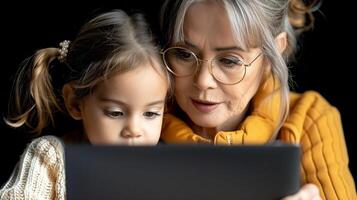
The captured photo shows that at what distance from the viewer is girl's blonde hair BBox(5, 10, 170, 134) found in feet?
5.14

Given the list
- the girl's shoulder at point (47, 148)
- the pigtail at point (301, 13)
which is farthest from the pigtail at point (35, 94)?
the pigtail at point (301, 13)

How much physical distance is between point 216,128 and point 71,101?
1.26 feet

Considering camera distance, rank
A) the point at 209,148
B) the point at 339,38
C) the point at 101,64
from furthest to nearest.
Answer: the point at 339,38 < the point at 101,64 < the point at 209,148

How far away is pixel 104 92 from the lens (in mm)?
1564

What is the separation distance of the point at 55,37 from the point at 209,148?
80 cm

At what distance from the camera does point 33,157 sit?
1573 millimetres

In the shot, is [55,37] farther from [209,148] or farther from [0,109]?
[209,148]

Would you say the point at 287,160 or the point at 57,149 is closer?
the point at 287,160

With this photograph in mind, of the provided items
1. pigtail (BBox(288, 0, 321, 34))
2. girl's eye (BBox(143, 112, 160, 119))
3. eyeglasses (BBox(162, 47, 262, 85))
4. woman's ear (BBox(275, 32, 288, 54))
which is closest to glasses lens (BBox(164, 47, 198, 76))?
eyeglasses (BBox(162, 47, 262, 85))

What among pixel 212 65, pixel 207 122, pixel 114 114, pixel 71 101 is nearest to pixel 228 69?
pixel 212 65

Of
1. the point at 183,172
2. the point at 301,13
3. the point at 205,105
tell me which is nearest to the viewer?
the point at 183,172

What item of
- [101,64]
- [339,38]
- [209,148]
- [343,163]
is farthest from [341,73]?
[209,148]

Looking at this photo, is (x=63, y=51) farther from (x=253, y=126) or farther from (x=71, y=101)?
(x=253, y=126)

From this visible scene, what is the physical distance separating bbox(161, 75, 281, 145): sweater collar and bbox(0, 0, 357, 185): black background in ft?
0.70
